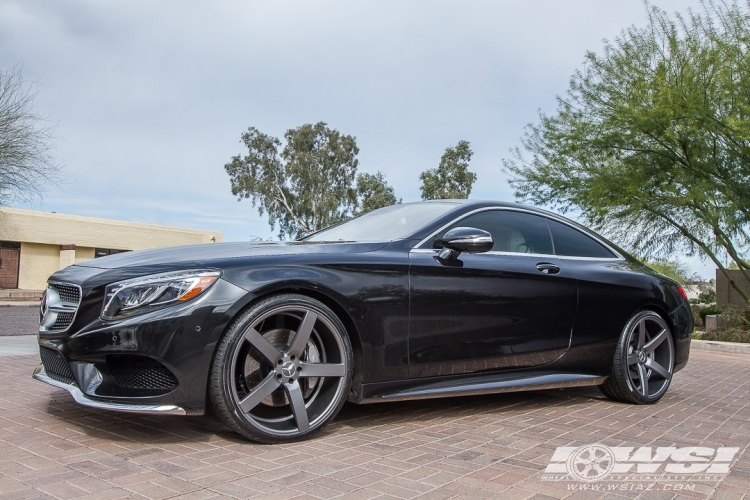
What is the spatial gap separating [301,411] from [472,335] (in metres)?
1.23

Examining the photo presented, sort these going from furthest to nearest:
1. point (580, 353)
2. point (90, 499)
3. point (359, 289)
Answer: point (580, 353)
point (359, 289)
point (90, 499)

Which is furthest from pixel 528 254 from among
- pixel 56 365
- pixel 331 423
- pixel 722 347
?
pixel 722 347

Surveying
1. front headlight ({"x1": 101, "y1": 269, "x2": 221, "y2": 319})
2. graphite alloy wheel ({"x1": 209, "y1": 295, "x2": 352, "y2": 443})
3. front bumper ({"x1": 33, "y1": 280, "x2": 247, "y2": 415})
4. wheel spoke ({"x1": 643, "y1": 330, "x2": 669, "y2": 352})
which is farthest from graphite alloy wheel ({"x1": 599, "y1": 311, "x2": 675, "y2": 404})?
front headlight ({"x1": 101, "y1": 269, "x2": 221, "y2": 319})

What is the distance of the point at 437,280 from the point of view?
4.04 meters

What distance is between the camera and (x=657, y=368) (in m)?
5.29

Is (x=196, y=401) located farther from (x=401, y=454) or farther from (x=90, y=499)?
(x=401, y=454)

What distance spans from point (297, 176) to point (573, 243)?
1718 inches

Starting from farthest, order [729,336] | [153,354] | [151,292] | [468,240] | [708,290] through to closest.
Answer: [708,290] → [729,336] → [468,240] → [151,292] → [153,354]

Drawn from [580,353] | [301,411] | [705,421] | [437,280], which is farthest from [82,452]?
[705,421]

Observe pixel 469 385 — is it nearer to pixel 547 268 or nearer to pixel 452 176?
pixel 547 268

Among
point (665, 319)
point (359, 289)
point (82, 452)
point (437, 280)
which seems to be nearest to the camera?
point (82, 452)

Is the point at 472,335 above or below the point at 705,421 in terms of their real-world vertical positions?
above

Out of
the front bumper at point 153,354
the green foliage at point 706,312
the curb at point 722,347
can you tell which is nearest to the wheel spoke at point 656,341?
the front bumper at point 153,354

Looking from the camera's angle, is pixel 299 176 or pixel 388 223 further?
pixel 299 176
